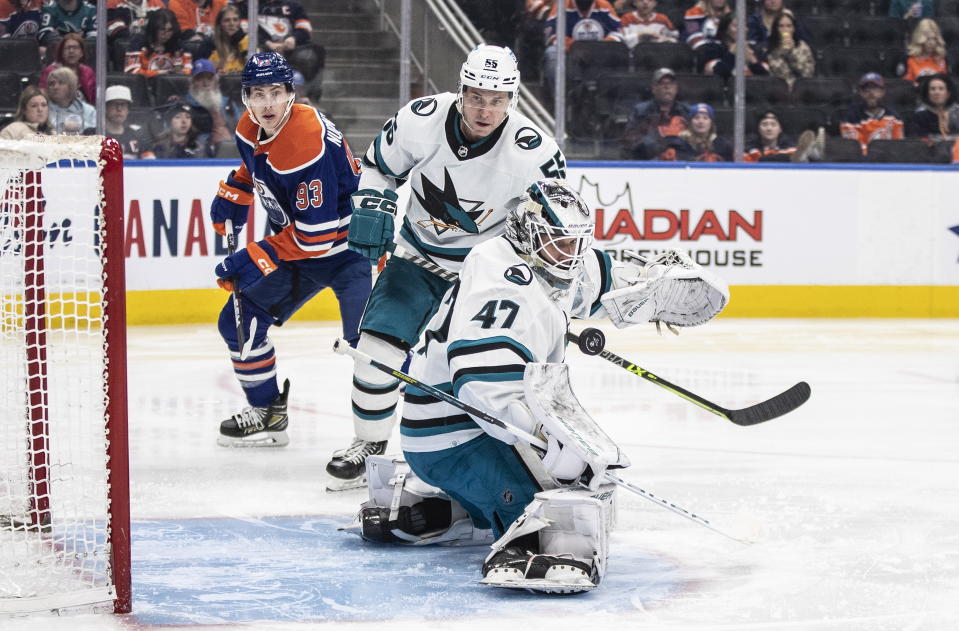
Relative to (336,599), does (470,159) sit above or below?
above

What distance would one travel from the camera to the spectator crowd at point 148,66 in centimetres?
682

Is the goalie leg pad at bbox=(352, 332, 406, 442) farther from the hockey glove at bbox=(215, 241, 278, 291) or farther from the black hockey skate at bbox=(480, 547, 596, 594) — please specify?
the black hockey skate at bbox=(480, 547, 596, 594)

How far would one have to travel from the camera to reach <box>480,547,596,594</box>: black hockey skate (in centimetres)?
293

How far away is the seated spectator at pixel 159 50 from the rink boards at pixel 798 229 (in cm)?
141

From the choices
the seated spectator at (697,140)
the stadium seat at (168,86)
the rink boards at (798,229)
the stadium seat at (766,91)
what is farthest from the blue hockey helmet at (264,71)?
the stadium seat at (766,91)

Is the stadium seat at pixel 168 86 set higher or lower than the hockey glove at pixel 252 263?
higher

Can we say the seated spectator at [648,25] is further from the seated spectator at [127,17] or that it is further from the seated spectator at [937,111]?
the seated spectator at [127,17]

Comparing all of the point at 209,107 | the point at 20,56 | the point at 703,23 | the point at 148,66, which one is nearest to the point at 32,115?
the point at 20,56

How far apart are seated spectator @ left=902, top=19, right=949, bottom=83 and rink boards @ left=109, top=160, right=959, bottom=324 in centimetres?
77

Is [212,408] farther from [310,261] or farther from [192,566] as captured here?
[192,566]

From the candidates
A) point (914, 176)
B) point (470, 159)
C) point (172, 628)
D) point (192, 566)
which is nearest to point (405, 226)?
point (470, 159)

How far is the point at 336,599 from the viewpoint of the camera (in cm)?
295

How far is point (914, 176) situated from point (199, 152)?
12.4 ft

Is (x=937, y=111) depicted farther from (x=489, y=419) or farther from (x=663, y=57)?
(x=489, y=419)
